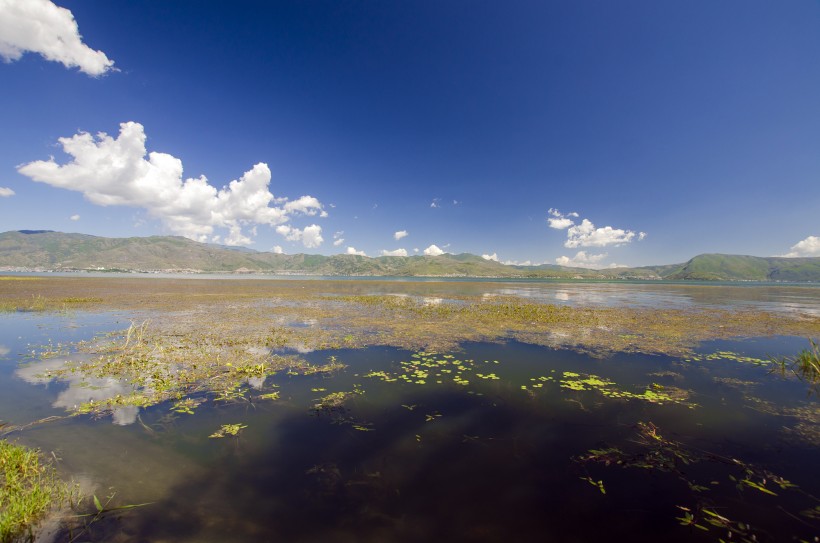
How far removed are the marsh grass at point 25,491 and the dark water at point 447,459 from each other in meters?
0.44

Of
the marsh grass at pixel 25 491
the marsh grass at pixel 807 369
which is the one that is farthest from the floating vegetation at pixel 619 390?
the marsh grass at pixel 25 491

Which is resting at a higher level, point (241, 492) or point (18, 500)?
point (18, 500)

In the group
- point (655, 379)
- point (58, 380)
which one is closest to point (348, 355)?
point (58, 380)

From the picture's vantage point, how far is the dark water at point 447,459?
5887 mm

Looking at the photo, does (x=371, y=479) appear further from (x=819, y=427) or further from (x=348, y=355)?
(x=819, y=427)

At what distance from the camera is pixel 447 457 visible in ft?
26.6

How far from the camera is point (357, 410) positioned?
10750 mm

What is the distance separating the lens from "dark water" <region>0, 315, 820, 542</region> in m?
5.89

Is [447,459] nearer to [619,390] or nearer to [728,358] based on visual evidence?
[619,390]

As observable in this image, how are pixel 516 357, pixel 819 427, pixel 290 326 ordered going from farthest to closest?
pixel 290 326 < pixel 516 357 < pixel 819 427

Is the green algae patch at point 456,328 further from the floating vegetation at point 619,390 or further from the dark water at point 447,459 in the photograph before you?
the dark water at point 447,459

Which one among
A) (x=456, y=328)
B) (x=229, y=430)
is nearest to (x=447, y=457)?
(x=229, y=430)

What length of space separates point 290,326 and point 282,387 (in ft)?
46.3

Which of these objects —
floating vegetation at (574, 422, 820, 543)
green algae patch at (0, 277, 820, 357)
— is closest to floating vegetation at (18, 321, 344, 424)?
green algae patch at (0, 277, 820, 357)
